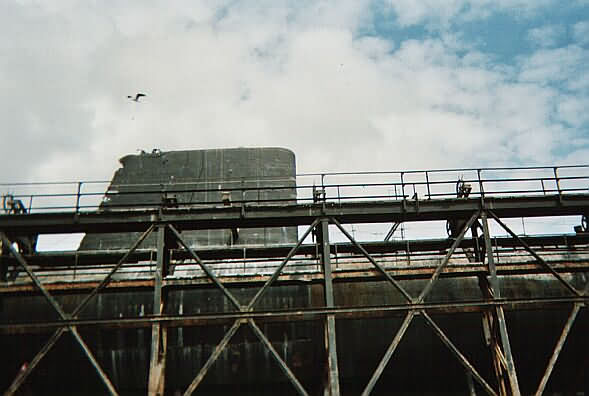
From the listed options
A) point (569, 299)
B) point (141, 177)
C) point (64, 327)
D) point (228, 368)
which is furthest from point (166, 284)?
point (569, 299)

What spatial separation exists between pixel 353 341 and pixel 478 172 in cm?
697

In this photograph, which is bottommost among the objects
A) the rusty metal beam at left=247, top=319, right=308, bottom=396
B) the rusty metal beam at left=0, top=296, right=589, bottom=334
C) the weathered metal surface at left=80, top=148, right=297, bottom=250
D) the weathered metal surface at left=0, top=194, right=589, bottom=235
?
the rusty metal beam at left=247, top=319, right=308, bottom=396

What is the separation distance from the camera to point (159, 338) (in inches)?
579

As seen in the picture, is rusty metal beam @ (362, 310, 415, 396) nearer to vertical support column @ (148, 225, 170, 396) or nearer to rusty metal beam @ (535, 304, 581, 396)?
rusty metal beam @ (535, 304, 581, 396)

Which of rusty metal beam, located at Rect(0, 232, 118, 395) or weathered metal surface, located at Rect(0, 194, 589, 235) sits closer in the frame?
rusty metal beam, located at Rect(0, 232, 118, 395)

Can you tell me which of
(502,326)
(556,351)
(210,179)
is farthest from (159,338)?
(556,351)

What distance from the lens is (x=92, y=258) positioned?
1967 centimetres

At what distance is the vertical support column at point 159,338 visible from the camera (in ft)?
47.3

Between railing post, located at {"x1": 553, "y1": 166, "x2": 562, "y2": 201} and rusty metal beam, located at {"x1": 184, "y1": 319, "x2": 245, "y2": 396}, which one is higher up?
railing post, located at {"x1": 553, "y1": 166, "x2": 562, "y2": 201}

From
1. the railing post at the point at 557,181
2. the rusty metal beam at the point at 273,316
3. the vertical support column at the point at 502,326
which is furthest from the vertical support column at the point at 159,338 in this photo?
the railing post at the point at 557,181

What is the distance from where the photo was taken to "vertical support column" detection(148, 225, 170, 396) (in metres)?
14.4

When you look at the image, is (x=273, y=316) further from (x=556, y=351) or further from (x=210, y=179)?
(x=210, y=179)

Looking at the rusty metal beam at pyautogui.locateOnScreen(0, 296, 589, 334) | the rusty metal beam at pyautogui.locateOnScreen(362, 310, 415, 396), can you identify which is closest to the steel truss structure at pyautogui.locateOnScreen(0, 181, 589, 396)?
the rusty metal beam at pyautogui.locateOnScreen(0, 296, 589, 334)

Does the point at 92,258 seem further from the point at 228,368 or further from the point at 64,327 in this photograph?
the point at 228,368
